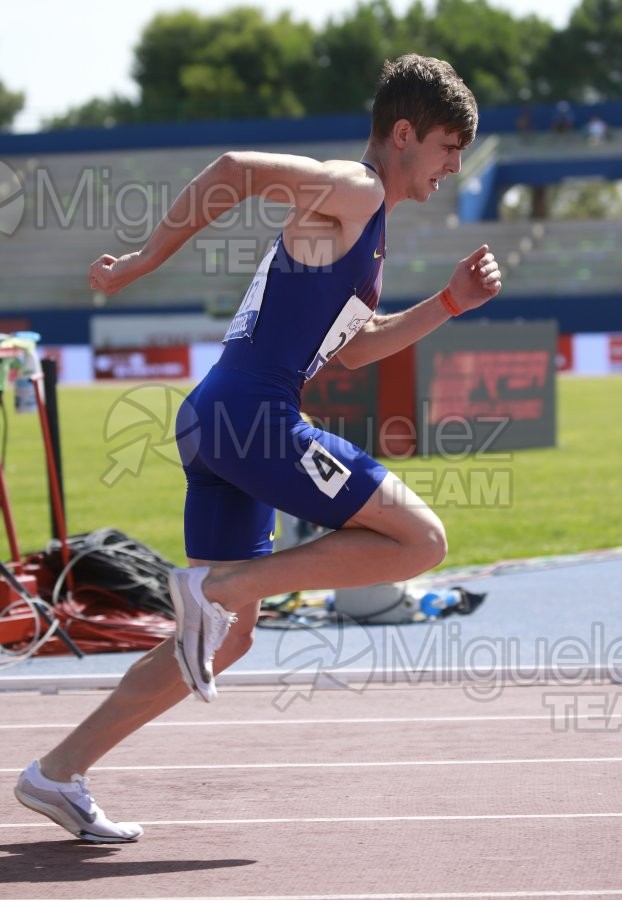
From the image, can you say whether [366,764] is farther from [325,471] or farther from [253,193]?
[253,193]

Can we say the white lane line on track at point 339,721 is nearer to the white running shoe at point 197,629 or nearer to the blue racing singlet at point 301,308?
the white running shoe at point 197,629

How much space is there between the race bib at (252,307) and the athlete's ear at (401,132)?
1.39 feet

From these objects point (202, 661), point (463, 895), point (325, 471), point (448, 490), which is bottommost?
point (448, 490)

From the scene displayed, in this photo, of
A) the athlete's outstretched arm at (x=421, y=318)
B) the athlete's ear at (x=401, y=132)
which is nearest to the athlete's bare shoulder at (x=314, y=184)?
Result: the athlete's ear at (x=401, y=132)

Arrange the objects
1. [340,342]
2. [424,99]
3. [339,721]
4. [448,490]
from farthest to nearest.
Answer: [448,490]
[339,721]
[340,342]
[424,99]

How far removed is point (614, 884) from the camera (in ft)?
11.1

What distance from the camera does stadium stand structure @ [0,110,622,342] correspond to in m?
40.1

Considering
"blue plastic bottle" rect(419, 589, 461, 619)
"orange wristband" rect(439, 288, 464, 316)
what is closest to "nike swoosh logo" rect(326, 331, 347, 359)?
"orange wristband" rect(439, 288, 464, 316)

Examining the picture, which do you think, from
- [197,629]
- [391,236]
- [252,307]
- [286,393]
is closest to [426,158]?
[252,307]

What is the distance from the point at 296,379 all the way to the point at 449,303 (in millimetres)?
696

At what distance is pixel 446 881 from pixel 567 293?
124 ft

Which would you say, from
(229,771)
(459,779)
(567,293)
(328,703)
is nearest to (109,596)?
(328,703)

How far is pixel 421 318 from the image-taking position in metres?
4.19

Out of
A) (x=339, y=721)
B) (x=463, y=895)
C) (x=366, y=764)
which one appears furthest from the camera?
(x=339, y=721)
